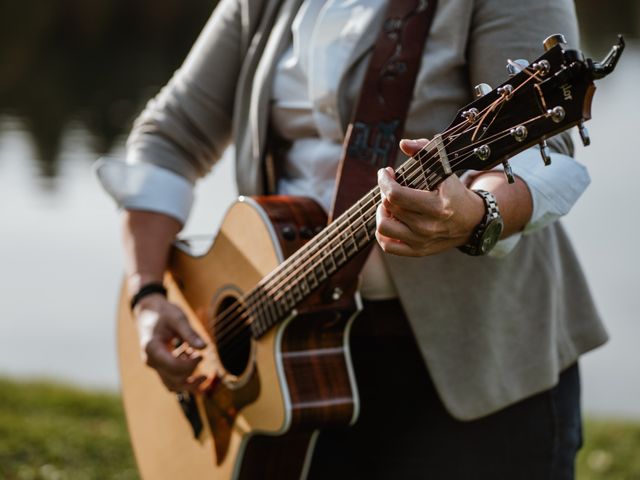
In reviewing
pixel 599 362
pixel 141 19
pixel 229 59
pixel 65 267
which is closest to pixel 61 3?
pixel 141 19

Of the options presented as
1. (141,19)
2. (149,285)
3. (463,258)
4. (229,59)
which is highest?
(141,19)

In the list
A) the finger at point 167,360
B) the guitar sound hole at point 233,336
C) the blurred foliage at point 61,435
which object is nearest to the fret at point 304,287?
the guitar sound hole at point 233,336

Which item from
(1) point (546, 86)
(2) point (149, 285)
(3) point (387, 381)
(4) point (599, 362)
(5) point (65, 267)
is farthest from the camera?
(5) point (65, 267)

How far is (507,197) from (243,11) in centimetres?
98

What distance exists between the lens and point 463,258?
2023 millimetres

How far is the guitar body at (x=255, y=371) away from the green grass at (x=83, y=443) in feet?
5.43

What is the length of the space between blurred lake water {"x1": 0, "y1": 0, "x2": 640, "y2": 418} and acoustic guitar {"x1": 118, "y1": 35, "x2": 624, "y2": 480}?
3.57m

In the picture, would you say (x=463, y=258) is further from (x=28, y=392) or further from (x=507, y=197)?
(x=28, y=392)

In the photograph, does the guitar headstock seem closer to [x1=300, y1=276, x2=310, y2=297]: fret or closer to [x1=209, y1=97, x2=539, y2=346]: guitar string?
[x1=209, y1=97, x2=539, y2=346]: guitar string

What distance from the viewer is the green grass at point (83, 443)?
410 centimetres

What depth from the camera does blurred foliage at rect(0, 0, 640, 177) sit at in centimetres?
1692

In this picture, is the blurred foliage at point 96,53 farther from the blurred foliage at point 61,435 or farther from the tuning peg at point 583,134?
the tuning peg at point 583,134

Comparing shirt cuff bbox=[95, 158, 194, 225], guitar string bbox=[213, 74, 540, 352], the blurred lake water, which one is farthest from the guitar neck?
the blurred lake water

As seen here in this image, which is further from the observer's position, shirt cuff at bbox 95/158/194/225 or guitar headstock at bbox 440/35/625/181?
shirt cuff at bbox 95/158/194/225
